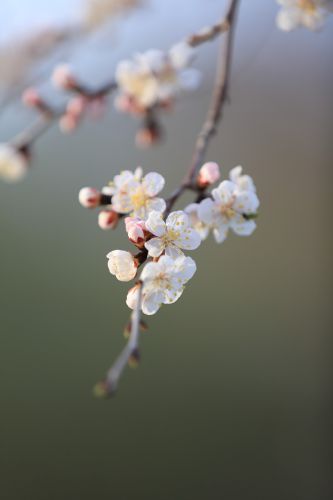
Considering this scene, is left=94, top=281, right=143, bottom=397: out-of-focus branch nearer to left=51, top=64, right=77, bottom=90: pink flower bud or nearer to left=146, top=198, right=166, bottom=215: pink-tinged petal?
left=146, top=198, right=166, bottom=215: pink-tinged petal

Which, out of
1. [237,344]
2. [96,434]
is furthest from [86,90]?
[237,344]

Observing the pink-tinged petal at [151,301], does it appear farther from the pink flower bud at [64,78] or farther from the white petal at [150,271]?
the pink flower bud at [64,78]

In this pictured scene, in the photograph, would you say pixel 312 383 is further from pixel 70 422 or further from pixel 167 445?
pixel 70 422

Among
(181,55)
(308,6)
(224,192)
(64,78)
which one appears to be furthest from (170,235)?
(64,78)

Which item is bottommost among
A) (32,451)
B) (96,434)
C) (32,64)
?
(32,451)

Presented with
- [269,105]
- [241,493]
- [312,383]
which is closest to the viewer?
[241,493]

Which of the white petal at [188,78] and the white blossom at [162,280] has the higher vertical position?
the white petal at [188,78]

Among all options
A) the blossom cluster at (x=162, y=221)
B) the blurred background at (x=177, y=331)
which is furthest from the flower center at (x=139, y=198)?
the blurred background at (x=177, y=331)
